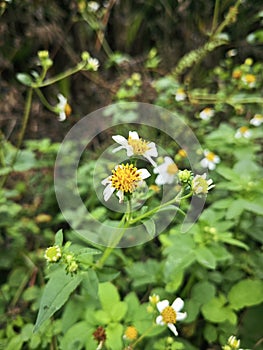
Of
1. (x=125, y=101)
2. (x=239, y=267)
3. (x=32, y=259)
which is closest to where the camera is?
(x=239, y=267)

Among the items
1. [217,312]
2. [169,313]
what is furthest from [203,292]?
[169,313]

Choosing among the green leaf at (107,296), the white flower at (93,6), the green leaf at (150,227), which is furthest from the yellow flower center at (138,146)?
the white flower at (93,6)

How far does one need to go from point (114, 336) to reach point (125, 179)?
0.32m

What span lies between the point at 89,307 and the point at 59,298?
217 mm

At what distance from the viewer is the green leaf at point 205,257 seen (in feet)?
2.64

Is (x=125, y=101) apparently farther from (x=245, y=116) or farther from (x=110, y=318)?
(x=110, y=318)

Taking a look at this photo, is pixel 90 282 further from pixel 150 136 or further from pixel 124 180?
pixel 150 136

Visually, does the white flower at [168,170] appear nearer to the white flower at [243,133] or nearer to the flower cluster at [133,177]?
the white flower at [243,133]

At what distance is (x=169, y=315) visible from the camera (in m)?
0.75

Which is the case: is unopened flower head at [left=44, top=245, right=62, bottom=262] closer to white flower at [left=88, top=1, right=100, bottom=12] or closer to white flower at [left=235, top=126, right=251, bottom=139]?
white flower at [left=235, top=126, right=251, bottom=139]

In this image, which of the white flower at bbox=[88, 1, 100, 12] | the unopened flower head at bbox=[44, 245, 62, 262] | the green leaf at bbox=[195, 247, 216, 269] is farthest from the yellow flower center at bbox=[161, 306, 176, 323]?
the white flower at bbox=[88, 1, 100, 12]

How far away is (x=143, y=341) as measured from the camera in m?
0.89

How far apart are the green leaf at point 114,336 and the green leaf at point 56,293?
0.16 metres

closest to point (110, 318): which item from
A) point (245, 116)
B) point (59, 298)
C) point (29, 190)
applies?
point (59, 298)
